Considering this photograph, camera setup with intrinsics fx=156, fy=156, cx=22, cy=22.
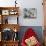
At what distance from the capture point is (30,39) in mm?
4469

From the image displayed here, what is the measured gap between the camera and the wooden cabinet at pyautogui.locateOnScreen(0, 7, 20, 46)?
4670 mm

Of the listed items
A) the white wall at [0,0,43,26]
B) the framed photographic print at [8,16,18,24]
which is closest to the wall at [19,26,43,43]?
the white wall at [0,0,43,26]

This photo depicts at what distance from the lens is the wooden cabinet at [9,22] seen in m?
4.67

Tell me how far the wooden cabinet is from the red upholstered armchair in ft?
0.94

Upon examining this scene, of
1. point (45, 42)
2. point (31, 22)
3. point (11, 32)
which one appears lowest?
point (45, 42)

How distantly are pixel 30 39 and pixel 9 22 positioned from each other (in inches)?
33.8

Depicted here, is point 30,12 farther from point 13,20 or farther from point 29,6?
point 13,20

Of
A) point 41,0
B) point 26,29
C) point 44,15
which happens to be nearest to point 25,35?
point 26,29

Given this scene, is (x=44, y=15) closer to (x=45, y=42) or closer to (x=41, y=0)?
(x=41, y=0)

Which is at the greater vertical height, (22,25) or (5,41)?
(22,25)

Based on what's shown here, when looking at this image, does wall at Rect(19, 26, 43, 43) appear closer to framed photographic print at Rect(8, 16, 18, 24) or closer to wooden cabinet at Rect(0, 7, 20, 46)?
wooden cabinet at Rect(0, 7, 20, 46)

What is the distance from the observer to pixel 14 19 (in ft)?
15.8

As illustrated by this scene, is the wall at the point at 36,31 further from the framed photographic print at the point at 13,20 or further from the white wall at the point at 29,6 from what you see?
the framed photographic print at the point at 13,20

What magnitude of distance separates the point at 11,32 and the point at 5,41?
1.06 feet
